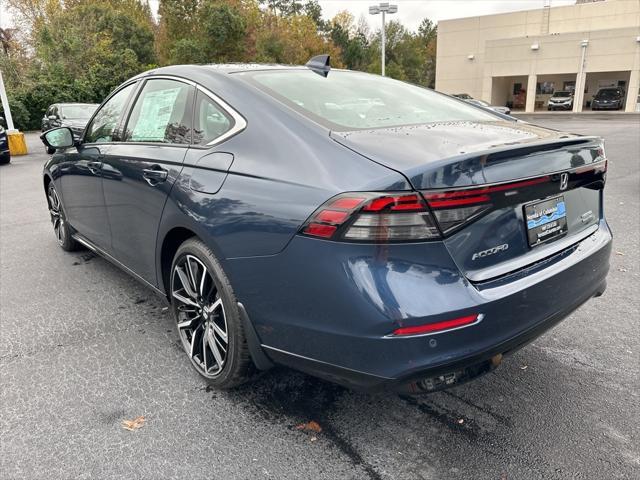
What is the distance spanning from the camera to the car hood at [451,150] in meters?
1.80

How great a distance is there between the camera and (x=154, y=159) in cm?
283

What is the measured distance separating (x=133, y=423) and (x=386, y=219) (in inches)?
64.4

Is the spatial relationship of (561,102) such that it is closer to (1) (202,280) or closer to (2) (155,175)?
(2) (155,175)

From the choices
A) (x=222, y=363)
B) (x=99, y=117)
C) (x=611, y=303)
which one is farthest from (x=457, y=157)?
(x=99, y=117)

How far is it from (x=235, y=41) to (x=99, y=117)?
38.1 meters

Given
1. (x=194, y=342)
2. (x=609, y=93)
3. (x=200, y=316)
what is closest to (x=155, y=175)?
(x=200, y=316)

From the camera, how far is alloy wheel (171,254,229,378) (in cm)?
256

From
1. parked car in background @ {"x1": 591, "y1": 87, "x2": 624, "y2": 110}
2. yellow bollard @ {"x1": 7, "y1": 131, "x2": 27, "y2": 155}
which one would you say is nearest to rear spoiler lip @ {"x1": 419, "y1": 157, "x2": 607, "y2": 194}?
yellow bollard @ {"x1": 7, "y1": 131, "x2": 27, "y2": 155}

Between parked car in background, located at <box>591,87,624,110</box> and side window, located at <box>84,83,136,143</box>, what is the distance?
1610 inches

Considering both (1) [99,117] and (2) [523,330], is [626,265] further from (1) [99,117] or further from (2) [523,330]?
(1) [99,117]

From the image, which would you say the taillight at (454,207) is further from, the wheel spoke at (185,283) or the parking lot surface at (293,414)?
the wheel spoke at (185,283)

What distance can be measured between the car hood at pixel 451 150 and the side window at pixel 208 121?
69 cm

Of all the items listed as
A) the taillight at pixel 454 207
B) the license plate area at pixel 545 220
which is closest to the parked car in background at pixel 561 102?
the license plate area at pixel 545 220

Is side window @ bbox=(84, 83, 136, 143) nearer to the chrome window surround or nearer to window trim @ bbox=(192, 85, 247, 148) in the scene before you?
the chrome window surround
